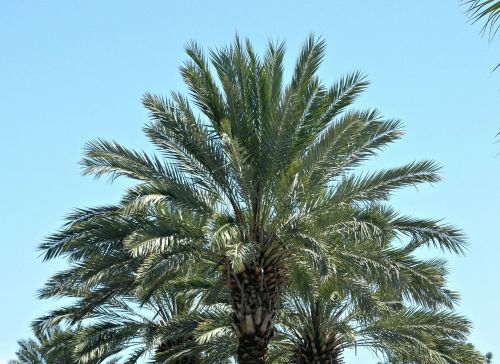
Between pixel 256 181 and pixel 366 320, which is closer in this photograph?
pixel 256 181

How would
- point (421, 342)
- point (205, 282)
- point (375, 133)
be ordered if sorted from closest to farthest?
point (375, 133), point (421, 342), point (205, 282)

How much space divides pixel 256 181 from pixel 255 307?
258 cm

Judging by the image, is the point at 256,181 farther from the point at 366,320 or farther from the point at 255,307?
the point at 366,320

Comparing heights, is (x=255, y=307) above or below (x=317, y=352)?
below

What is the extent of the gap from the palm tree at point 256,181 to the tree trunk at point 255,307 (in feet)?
0.07

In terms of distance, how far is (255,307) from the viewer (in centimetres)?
1742

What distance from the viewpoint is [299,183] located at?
16828 millimetres

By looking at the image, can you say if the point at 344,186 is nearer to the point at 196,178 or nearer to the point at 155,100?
the point at 196,178

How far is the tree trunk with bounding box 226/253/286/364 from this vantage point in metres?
17.3

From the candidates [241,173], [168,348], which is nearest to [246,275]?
[241,173]

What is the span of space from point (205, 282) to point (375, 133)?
6515mm

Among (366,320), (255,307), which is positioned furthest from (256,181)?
(366,320)

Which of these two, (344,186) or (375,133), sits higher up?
(375,133)

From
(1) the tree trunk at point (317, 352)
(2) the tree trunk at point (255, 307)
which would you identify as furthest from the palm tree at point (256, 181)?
(1) the tree trunk at point (317, 352)
